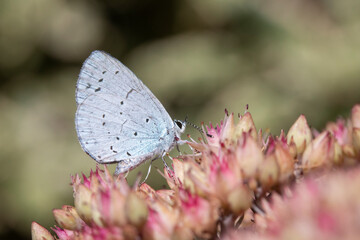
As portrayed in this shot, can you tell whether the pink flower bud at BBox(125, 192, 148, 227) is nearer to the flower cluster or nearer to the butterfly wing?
the flower cluster

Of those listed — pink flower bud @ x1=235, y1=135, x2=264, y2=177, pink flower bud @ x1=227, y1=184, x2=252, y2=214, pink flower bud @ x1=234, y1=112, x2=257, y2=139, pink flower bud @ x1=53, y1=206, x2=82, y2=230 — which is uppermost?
pink flower bud @ x1=234, y1=112, x2=257, y2=139

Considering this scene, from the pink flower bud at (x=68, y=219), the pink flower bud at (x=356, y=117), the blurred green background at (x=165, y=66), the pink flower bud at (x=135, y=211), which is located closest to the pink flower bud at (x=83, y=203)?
the pink flower bud at (x=68, y=219)

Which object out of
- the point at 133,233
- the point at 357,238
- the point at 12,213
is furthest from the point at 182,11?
the point at 357,238

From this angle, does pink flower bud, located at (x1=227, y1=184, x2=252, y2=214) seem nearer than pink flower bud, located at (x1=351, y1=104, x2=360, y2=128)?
Yes

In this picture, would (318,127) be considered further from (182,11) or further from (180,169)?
(180,169)

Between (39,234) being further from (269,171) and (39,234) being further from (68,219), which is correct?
(269,171)

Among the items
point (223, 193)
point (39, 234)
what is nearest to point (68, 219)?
point (39, 234)

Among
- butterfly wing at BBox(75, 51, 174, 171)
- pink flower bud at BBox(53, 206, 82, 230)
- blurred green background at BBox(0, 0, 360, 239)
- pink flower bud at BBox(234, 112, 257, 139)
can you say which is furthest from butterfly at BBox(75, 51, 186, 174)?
blurred green background at BBox(0, 0, 360, 239)

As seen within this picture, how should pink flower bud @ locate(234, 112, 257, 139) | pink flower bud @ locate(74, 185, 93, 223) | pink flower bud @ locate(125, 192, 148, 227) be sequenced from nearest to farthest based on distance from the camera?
pink flower bud @ locate(125, 192, 148, 227)
pink flower bud @ locate(74, 185, 93, 223)
pink flower bud @ locate(234, 112, 257, 139)
